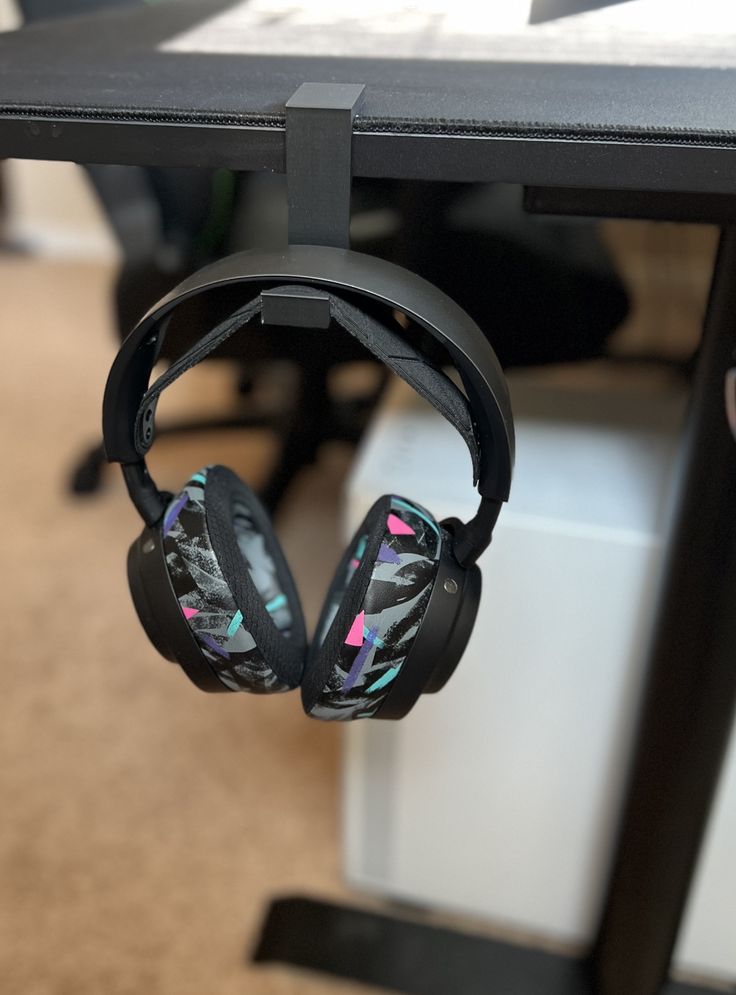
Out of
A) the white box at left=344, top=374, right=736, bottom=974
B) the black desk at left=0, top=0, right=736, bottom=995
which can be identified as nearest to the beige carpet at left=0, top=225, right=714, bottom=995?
the white box at left=344, top=374, right=736, bottom=974

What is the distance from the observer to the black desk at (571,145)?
46 centimetres

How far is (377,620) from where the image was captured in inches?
19.7

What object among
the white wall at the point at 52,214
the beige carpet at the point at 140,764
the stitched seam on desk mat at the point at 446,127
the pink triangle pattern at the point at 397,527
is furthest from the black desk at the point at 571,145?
the white wall at the point at 52,214

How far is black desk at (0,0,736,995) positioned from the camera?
1.51ft

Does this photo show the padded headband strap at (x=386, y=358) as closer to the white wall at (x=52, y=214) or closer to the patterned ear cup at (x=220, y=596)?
the patterned ear cup at (x=220, y=596)

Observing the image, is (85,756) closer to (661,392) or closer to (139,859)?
(139,859)

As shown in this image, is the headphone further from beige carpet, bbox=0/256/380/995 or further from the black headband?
beige carpet, bbox=0/256/380/995

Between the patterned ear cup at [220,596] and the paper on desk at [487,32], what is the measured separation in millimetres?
324

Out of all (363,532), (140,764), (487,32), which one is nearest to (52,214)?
(140,764)

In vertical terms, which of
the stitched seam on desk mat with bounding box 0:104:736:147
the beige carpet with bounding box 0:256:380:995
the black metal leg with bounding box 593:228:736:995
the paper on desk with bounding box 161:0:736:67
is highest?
the paper on desk with bounding box 161:0:736:67

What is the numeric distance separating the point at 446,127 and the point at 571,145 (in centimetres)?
6

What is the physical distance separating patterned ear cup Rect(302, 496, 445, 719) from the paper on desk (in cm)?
33

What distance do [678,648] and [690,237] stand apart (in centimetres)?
90

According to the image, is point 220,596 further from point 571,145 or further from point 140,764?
point 140,764
